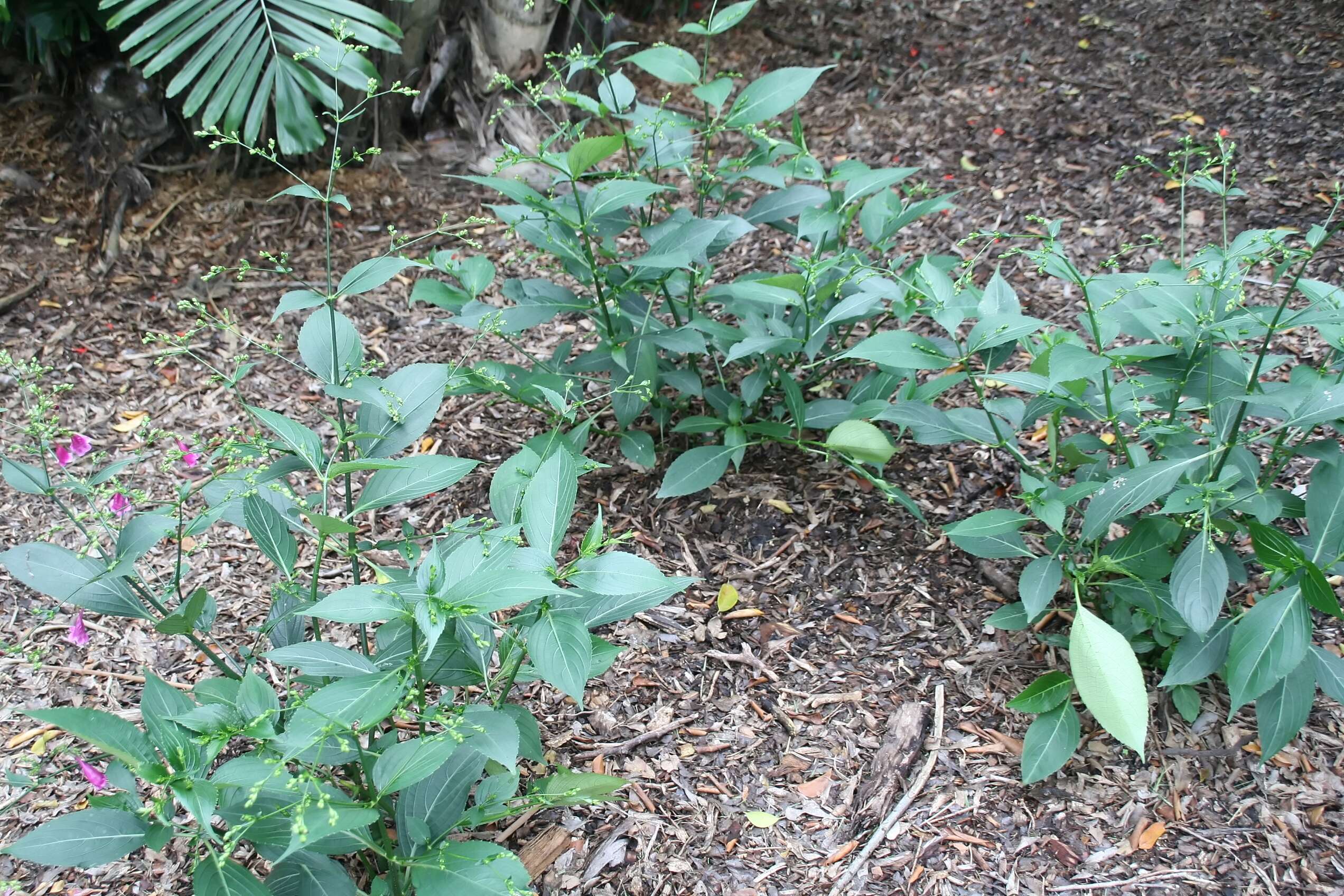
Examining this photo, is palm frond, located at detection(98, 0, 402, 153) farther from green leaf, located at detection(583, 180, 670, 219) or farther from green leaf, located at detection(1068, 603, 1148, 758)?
green leaf, located at detection(1068, 603, 1148, 758)

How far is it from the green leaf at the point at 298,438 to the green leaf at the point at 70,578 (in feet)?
1.12

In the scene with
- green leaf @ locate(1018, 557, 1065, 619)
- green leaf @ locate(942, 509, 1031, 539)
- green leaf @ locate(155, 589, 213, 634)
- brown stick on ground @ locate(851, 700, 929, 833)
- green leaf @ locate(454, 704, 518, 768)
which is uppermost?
green leaf @ locate(155, 589, 213, 634)

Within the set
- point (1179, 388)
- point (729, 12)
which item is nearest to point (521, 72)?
point (729, 12)

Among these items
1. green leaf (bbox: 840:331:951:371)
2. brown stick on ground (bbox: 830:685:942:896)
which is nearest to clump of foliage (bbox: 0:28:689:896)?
brown stick on ground (bbox: 830:685:942:896)

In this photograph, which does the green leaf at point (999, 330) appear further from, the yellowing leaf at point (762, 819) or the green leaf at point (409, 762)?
the green leaf at point (409, 762)

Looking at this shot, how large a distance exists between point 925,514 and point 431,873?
1.57 meters

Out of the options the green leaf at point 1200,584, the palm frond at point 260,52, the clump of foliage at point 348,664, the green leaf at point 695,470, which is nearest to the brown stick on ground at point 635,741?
the clump of foliage at point 348,664

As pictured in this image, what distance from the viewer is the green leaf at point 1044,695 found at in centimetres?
187

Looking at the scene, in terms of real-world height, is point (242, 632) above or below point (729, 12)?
below

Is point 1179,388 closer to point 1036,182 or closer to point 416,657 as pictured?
point 416,657

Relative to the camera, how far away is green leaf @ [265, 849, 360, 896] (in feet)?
4.69

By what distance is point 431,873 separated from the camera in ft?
4.58

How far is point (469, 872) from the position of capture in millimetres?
1381

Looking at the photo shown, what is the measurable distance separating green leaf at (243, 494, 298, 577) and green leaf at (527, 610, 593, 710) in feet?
1.55
